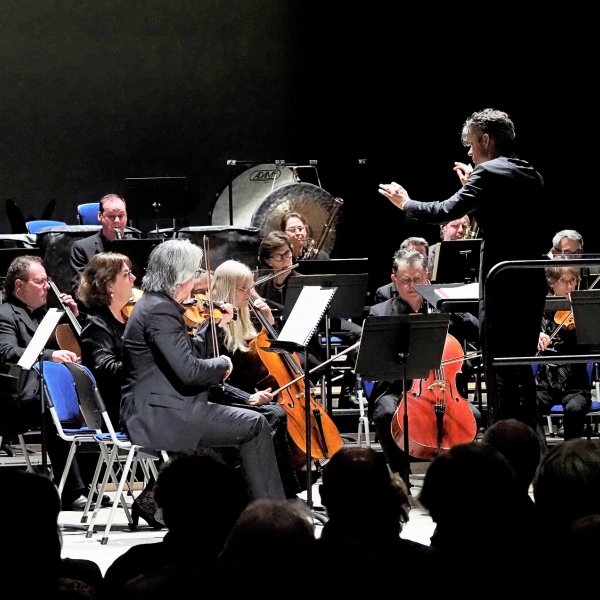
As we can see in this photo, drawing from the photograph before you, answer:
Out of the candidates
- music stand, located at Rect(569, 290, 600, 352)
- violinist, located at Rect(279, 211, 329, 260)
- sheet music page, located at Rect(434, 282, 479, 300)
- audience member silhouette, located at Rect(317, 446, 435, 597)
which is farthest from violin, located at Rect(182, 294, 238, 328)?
audience member silhouette, located at Rect(317, 446, 435, 597)

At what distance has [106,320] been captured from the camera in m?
5.89

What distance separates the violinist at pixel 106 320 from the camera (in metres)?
5.76

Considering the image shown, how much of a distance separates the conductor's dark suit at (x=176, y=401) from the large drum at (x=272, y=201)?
397 cm

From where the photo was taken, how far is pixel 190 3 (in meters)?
11.4

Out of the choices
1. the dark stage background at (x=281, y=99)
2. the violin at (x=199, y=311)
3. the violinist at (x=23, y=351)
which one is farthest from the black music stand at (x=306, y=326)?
the dark stage background at (x=281, y=99)

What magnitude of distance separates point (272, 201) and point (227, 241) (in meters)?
1.28

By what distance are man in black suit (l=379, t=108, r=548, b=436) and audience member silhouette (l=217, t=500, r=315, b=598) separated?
2.70 m

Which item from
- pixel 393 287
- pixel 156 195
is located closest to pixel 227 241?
pixel 156 195

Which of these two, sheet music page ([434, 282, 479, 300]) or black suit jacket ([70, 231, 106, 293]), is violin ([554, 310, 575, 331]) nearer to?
sheet music page ([434, 282, 479, 300])

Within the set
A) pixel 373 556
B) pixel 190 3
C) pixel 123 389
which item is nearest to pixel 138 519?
pixel 123 389

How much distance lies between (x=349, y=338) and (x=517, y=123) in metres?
4.00

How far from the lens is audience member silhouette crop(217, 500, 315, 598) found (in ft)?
6.75

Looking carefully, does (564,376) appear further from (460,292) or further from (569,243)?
(460,292)

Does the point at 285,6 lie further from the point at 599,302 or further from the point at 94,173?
the point at 599,302
